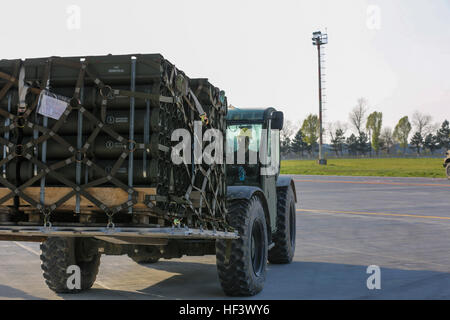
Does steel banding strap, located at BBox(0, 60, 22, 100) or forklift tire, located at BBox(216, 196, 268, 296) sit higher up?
steel banding strap, located at BBox(0, 60, 22, 100)

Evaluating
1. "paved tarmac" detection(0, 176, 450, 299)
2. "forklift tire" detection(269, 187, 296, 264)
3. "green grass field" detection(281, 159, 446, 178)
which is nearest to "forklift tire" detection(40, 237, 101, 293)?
"paved tarmac" detection(0, 176, 450, 299)

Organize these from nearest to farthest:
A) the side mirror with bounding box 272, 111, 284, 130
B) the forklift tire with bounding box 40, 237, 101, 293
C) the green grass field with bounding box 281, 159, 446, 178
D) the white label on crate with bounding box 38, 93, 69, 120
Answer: the white label on crate with bounding box 38, 93, 69, 120
the forklift tire with bounding box 40, 237, 101, 293
the side mirror with bounding box 272, 111, 284, 130
the green grass field with bounding box 281, 159, 446, 178

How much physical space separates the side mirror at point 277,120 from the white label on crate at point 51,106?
3957 mm

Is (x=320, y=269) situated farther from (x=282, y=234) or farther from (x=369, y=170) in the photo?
(x=369, y=170)

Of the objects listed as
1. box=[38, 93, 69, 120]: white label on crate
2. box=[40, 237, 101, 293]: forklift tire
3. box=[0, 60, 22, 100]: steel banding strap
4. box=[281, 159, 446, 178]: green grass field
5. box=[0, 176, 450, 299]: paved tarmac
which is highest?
box=[0, 60, 22, 100]: steel banding strap

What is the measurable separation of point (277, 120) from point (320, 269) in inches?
97.0

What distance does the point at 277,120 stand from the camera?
9266 millimetres

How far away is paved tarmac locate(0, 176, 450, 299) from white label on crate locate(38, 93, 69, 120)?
2.73 meters

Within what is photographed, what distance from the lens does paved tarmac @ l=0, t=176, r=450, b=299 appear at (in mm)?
7945

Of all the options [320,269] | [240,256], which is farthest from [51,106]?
[320,269]

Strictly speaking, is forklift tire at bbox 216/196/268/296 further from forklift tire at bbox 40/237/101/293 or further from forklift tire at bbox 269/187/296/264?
forklift tire at bbox 269/187/296/264

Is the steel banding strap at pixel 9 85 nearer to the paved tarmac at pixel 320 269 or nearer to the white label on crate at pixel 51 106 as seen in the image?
the white label on crate at pixel 51 106

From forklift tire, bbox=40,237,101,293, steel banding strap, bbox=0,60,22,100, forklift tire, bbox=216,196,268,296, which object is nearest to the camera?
steel banding strap, bbox=0,60,22,100

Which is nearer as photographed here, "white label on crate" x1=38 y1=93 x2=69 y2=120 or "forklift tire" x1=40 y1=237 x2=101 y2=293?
"white label on crate" x1=38 y1=93 x2=69 y2=120
